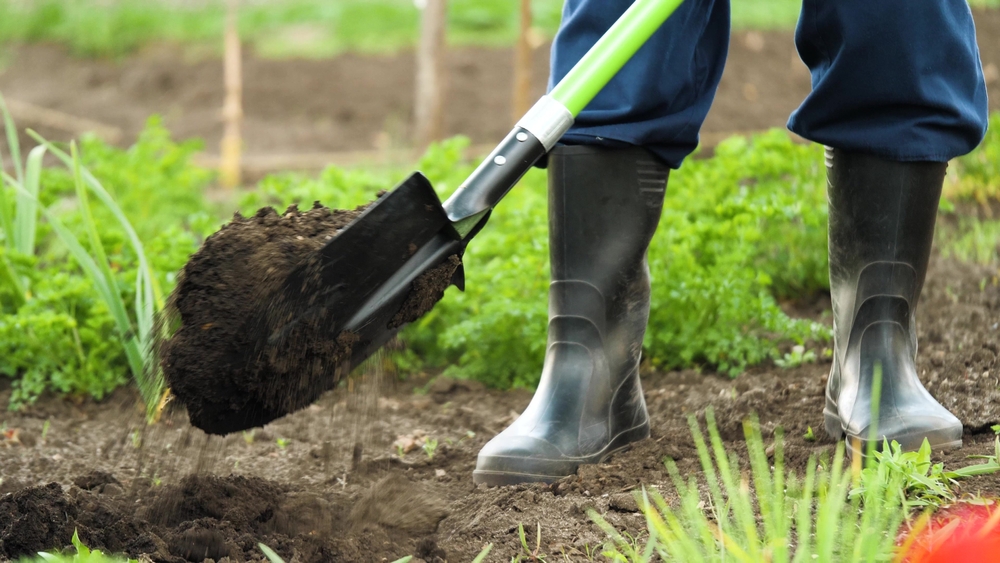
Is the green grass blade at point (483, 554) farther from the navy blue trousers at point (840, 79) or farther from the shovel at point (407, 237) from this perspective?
the navy blue trousers at point (840, 79)

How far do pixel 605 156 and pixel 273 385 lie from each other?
0.74m

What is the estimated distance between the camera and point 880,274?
1770 mm

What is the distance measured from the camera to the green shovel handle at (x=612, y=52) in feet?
4.99

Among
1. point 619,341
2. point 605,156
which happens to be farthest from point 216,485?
point 605,156

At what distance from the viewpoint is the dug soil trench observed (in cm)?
143

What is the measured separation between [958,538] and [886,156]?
899 mm

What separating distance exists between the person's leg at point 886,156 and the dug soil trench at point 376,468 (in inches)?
4.5

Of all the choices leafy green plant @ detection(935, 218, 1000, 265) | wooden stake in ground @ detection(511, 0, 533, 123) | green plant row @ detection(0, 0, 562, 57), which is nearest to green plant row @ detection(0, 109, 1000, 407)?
leafy green plant @ detection(935, 218, 1000, 265)

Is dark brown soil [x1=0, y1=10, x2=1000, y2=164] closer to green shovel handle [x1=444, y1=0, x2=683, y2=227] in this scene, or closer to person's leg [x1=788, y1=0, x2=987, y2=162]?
person's leg [x1=788, y1=0, x2=987, y2=162]

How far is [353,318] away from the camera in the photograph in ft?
4.96

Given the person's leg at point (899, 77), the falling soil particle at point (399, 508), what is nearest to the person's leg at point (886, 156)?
the person's leg at point (899, 77)

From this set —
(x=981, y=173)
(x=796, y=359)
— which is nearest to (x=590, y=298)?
(x=796, y=359)

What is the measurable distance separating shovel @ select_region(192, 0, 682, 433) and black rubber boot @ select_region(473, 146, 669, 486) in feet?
0.86

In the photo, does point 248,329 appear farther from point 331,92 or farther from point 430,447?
point 331,92
